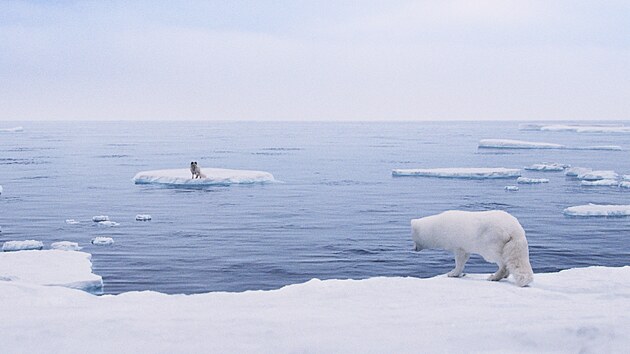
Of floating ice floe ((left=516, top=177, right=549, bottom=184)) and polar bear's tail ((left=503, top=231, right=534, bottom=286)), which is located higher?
polar bear's tail ((left=503, top=231, right=534, bottom=286))

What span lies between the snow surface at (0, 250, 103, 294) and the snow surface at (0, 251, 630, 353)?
535 centimetres

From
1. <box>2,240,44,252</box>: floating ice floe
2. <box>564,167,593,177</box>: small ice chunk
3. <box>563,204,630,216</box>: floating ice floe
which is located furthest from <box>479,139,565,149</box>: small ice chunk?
<box>2,240,44,252</box>: floating ice floe

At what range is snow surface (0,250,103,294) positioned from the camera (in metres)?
12.8

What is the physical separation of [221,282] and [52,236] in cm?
869

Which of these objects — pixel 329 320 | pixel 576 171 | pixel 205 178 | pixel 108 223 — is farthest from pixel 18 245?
pixel 576 171

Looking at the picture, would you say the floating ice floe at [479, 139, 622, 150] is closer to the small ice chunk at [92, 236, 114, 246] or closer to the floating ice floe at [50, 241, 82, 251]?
the small ice chunk at [92, 236, 114, 246]

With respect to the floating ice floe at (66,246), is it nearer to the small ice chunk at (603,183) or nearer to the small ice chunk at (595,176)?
the small ice chunk at (603,183)

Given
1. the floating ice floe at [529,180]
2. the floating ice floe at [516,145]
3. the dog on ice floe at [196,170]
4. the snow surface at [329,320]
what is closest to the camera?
the snow surface at [329,320]

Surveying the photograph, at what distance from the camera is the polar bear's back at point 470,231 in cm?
868

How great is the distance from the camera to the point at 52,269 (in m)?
13.8

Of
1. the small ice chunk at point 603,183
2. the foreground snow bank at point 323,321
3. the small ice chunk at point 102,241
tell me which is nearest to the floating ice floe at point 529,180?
the small ice chunk at point 603,183

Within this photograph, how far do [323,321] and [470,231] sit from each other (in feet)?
11.1

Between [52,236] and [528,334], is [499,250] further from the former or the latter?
[52,236]

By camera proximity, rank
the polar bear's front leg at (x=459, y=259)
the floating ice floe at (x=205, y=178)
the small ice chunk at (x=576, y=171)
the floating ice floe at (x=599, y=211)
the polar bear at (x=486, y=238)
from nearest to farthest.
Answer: the polar bear at (x=486, y=238) → the polar bear's front leg at (x=459, y=259) → the floating ice floe at (x=599, y=211) → the floating ice floe at (x=205, y=178) → the small ice chunk at (x=576, y=171)
